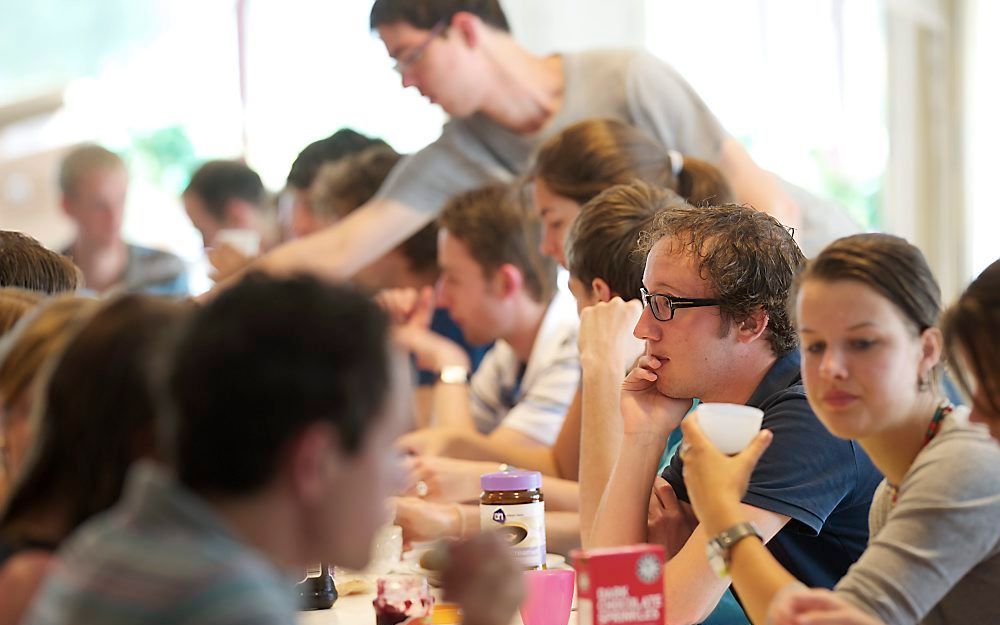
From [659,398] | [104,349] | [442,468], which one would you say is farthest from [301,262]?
[104,349]

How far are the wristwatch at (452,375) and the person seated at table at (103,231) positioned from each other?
2073mm

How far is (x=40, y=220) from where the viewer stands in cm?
614

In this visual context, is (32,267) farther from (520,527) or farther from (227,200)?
(227,200)

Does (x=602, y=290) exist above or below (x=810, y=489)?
above

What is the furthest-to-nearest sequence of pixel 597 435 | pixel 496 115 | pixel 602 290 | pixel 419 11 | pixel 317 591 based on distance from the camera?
1. pixel 496 115
2. pixel 419 11
3. pixel 602 290
4. pixel 597 435
5. pixel 317 591

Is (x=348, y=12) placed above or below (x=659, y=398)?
above

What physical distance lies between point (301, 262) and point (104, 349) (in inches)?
88.7

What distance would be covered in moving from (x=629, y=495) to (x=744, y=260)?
41cm

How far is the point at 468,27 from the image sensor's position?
314cm

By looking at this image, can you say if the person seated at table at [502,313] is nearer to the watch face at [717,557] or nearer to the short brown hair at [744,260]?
the short brown hair at [744,260]

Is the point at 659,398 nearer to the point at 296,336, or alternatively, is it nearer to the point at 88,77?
the point at 296,336

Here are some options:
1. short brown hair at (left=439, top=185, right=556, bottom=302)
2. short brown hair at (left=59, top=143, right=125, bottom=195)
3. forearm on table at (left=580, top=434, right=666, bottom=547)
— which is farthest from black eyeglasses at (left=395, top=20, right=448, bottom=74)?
short brown hair at (left=59, top=143, right=125, bottom=195)

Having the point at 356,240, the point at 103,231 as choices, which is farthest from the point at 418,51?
the point at 103,231

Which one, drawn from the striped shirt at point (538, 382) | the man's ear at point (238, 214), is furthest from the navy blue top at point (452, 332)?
the man's ear at point (238, 214)
